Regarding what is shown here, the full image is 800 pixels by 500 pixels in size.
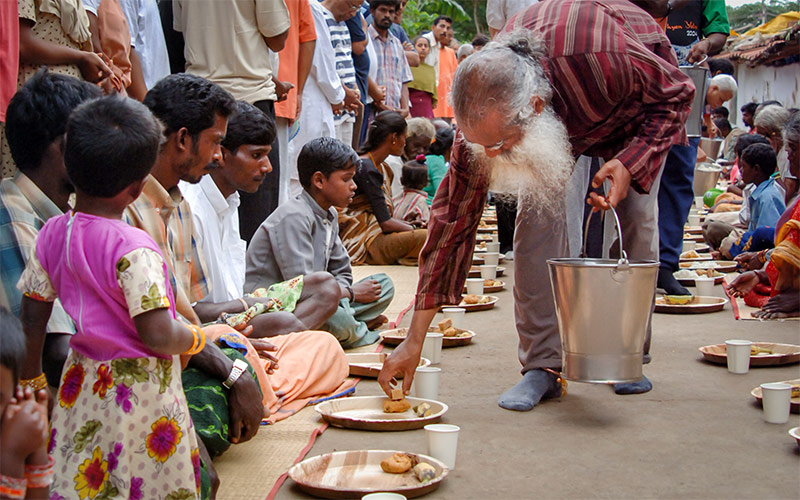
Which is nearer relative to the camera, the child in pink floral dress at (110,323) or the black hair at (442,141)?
the child in pink floral dress at (110,323)

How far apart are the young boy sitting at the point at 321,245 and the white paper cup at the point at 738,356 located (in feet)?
5.63

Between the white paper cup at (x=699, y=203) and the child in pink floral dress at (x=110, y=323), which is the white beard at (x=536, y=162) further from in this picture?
the white paper cup at (x=699, y=203)

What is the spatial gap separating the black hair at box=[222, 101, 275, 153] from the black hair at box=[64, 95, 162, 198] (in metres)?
1.76

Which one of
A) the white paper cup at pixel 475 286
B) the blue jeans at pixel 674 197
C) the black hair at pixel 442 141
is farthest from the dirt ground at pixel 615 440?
the black hair at pixel 442 141

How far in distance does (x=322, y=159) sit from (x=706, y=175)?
30.9 feet

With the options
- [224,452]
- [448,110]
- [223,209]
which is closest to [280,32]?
[223,209]

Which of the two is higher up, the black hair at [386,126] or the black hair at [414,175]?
the black hair at [386,126]

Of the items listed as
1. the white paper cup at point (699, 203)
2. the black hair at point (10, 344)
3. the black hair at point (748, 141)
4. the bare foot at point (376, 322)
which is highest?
the black hair at point (748, 141)

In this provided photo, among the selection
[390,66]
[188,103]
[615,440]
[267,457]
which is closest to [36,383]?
[267,457]

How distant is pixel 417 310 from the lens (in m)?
2.96

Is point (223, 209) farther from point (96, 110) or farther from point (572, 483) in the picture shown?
point (572, 483)

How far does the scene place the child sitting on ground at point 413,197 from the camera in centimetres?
779

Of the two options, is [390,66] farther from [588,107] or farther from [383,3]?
[588,107]

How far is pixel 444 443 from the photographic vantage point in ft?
8.32
